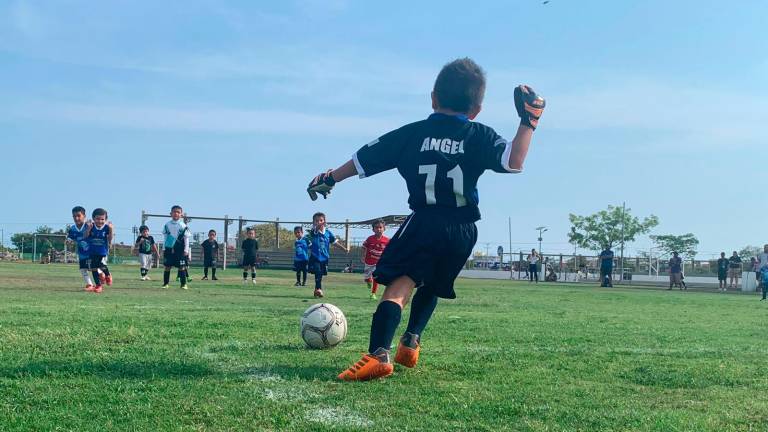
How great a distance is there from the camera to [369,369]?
4.11m

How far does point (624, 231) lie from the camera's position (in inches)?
3083

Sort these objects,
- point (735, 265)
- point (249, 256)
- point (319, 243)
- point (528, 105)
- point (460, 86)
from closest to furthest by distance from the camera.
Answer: point (528, 105) → point (460, 86) → point (319, 243) → point (249, 256) → point (735, 265)

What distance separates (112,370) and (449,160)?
2254 mm

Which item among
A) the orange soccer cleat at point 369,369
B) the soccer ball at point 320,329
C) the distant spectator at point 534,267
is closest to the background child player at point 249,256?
the soccer ball at point 320,329

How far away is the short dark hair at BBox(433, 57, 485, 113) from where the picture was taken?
467cm

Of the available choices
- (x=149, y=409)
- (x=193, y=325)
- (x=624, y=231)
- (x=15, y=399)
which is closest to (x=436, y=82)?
(x=149, y=409)

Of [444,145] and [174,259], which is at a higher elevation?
[444,145]

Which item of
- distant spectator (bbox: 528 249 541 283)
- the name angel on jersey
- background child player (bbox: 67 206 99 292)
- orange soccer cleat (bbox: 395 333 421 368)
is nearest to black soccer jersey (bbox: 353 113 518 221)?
the name angel on jersey

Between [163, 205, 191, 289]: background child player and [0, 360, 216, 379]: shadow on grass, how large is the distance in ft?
42.0

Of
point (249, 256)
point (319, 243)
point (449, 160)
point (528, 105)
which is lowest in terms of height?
point (249, 256)

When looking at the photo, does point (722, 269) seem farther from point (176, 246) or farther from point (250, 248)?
point (176, 246)

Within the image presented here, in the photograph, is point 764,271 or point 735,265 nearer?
point 764,271

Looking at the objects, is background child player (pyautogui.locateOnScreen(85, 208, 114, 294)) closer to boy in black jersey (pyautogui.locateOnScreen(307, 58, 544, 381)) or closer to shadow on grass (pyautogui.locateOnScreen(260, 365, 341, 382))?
shadow on grass (pyautogui.locateOnScreen(260, 365, 341, 382))

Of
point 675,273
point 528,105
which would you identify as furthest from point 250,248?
point 675,273
